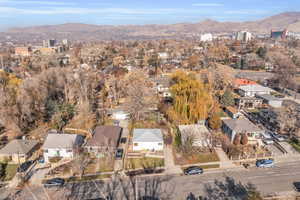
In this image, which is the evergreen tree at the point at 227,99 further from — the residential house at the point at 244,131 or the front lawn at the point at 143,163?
the front lawn at the point at 143,163

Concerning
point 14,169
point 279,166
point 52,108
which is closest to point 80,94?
point 52,108

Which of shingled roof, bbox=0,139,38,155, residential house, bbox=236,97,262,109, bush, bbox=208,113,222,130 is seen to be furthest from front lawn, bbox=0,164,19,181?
residential house, bbox=236,97,262,109

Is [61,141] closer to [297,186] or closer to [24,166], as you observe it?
[24,166]

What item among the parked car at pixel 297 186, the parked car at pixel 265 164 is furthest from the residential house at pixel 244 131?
the parked car at pixel 297 186

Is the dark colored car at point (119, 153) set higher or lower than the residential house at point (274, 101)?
lower

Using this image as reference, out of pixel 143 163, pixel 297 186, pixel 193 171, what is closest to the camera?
pixel 297 186

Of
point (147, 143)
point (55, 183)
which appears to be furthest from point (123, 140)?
point (55, 183)

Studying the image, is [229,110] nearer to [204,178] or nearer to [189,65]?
[204,178]

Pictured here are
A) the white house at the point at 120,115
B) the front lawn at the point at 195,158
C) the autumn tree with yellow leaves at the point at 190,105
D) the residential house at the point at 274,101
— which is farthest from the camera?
the residential house at the point at 274,101
